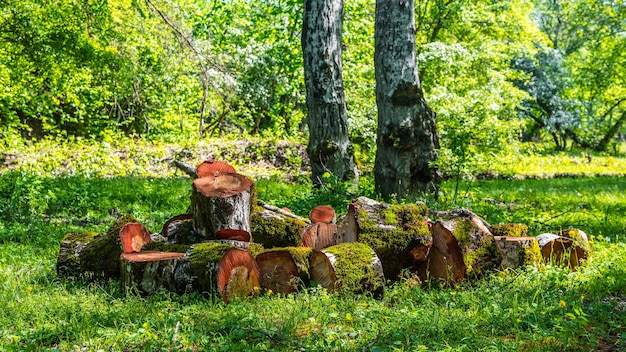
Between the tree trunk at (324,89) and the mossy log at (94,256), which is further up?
the tree trunk at (324,89)

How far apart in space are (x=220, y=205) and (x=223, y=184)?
35cm

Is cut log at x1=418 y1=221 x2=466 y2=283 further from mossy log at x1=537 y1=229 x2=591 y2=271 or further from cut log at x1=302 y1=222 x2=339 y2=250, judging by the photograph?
mossy log at x1=537 y1=229 x2=591 y2=271

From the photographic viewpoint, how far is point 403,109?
29.6ft

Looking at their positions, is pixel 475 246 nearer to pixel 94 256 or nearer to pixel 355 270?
pixel 355 270

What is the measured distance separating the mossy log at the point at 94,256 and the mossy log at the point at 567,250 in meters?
4.30

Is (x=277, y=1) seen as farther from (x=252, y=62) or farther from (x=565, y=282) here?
(x=565, y=282)

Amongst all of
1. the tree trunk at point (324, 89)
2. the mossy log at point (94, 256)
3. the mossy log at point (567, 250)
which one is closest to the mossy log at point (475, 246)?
the mossy log at point (567, 250)

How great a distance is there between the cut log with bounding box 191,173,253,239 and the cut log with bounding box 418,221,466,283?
181cm

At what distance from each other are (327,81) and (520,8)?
20573 mm

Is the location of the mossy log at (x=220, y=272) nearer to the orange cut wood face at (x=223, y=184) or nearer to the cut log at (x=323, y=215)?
the orange cut wood face at (x=223, y=184)

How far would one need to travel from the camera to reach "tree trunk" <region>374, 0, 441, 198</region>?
9.02 meters

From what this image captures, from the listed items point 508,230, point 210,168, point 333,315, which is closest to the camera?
point 333,315

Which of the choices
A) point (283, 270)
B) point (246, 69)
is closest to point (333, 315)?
point (283, 270)

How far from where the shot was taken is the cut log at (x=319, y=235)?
6309 mm
